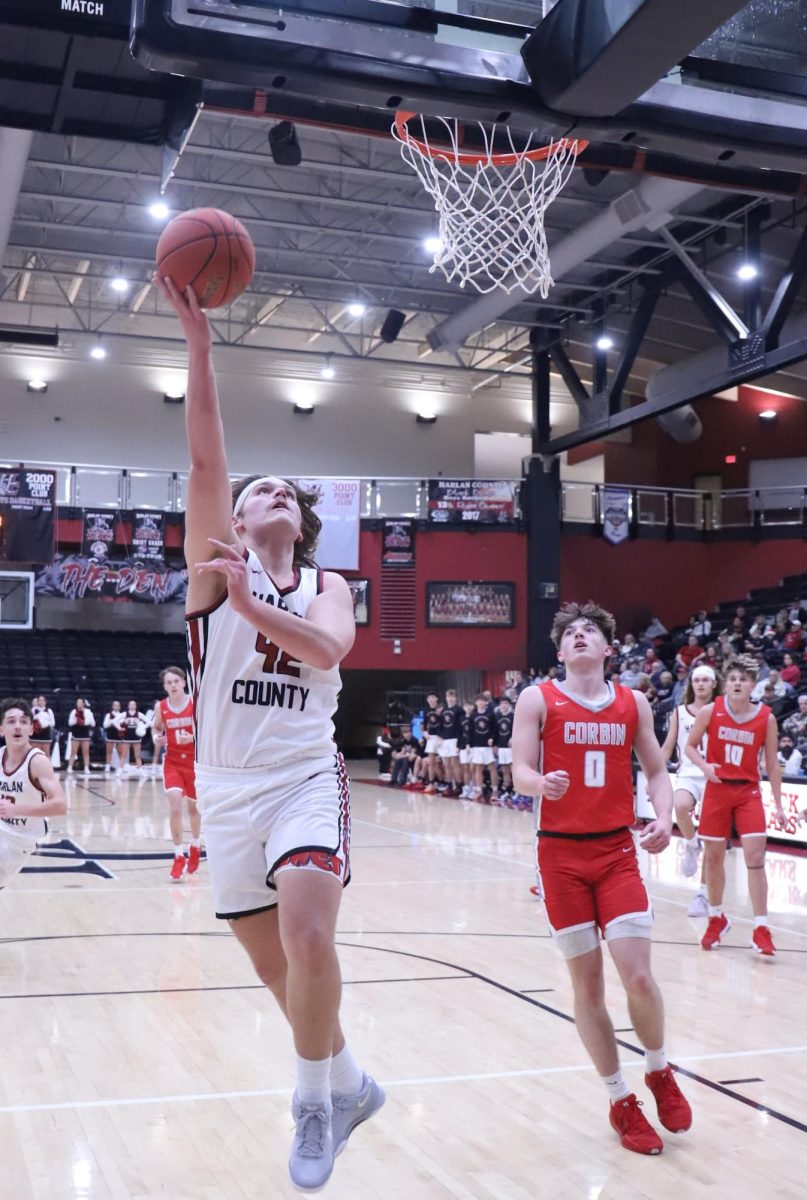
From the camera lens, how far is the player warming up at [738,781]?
24.7 ft

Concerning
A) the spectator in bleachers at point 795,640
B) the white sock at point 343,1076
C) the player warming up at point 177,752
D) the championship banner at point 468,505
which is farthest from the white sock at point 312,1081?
the championship banner at point 468,505

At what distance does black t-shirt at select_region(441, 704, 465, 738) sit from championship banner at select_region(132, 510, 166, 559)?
6624 mm

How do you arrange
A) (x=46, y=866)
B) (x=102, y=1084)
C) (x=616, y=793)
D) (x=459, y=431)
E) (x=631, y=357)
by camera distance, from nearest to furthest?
(x=616, y=793), (x=102, y=1084), (x=46, y=866), (x=631, y=357), (x=459, y=431)

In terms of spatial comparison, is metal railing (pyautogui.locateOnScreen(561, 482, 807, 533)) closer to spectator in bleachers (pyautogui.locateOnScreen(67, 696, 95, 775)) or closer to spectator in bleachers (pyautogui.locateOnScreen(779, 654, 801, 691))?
spectator in bleachers (pyautogui.locateOnScreen(779, 654, 801, 691))

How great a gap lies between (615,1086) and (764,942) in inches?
145

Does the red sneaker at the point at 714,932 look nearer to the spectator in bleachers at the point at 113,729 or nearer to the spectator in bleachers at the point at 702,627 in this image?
the spectator in bleachers at the point at 702,627

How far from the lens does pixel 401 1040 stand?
5.49 metres

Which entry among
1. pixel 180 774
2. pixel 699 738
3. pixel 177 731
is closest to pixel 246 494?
pixel 699 738

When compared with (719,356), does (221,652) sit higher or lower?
lower

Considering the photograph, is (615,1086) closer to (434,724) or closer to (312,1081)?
(312,1081)

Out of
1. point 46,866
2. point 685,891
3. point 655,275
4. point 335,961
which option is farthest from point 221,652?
point 655,275

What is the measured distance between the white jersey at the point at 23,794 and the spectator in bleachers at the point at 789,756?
856cm

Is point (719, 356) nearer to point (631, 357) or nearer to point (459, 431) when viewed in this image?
point (631, 357)

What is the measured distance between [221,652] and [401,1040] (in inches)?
115
